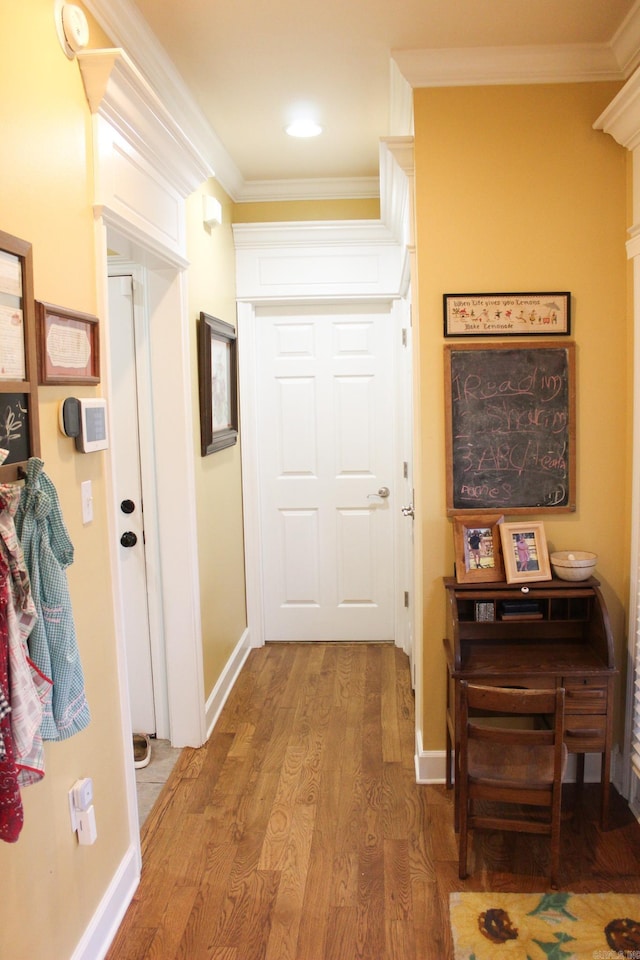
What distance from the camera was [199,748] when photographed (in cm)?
307

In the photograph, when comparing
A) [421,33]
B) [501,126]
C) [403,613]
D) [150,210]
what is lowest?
[403,613]

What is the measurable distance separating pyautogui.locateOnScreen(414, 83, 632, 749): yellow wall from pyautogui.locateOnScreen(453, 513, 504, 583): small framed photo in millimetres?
172

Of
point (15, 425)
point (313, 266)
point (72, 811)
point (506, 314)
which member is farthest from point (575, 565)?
point (313, 266)

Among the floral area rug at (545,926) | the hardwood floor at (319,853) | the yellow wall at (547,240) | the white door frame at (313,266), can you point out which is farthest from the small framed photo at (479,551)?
the white door frame at (313,266)

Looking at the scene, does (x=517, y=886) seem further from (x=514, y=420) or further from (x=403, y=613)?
(x=403, y=613)

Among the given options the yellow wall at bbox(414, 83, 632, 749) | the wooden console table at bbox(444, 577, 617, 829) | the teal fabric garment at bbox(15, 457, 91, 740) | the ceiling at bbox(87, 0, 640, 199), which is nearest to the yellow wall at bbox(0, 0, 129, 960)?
the teal fabric garment at bbox(15, 457, 91, 740)

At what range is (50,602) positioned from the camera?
143 centimetres

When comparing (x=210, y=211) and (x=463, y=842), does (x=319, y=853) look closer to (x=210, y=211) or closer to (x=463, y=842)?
(x=463, y=842)

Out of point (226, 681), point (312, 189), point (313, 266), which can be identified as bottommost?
point (226, 681)

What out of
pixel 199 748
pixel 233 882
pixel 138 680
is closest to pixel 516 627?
pixel 233 882

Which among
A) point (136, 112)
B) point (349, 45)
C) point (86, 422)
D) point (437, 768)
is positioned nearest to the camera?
point (86, 422)

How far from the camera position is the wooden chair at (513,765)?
2062 millimetres

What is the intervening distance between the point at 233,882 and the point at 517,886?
0.85 metres

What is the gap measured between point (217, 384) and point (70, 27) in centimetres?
182
